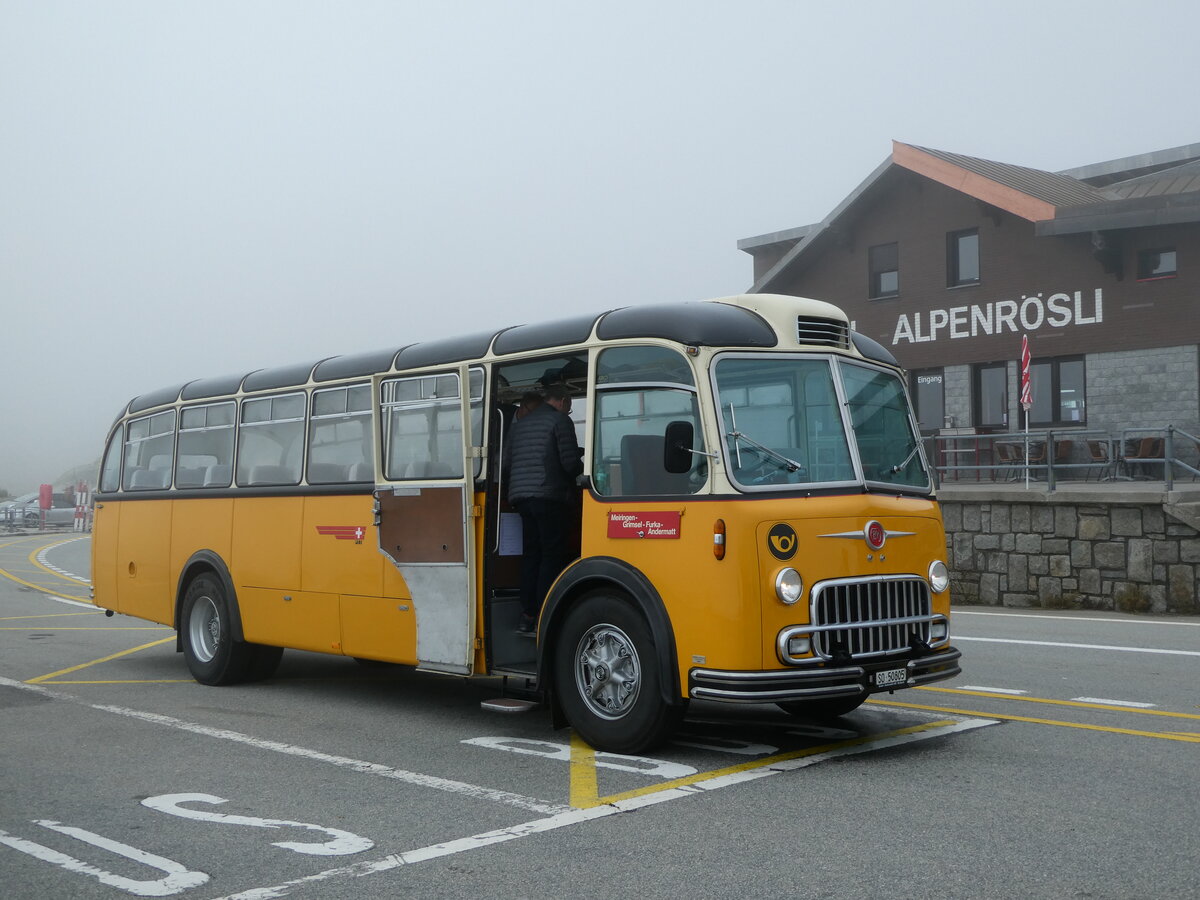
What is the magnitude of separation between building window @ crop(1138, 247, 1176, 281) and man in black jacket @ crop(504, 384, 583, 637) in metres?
20.7

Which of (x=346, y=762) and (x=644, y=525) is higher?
(x=644, y=525)

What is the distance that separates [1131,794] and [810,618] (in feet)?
5.83

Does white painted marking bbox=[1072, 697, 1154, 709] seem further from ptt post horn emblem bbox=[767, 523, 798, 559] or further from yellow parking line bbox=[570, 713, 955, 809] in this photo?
ptt post horn emblem bbox=[767, 523, 798, 559]

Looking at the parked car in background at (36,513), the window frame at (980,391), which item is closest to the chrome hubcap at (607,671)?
the window frame at (980,391)

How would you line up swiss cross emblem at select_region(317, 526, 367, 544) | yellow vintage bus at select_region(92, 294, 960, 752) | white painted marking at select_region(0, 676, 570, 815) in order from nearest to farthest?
white painted marking at select_region(0, 676, 570, 815), yellow vintage bus at select_region(92, 294, 960, 752), swiss cross emblem at select_region(317, 526, 367, 544)

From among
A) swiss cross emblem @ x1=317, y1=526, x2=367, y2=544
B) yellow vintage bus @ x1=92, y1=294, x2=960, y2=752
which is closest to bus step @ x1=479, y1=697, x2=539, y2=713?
yellow vintage bus @ x1=92, y1=294, x2=960, y2=752

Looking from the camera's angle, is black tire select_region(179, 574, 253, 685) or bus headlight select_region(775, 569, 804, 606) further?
black tire select_region(179, 574, 253, 685)

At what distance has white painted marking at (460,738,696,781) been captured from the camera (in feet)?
23.0

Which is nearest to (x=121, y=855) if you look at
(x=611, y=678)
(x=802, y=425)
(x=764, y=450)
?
(x=611, y=678)

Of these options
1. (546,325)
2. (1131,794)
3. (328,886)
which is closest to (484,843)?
(328,886)

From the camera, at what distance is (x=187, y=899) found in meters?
4.89

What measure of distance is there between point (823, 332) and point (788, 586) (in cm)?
170

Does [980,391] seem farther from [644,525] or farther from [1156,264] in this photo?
[644,525]

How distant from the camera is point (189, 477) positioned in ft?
39.2
